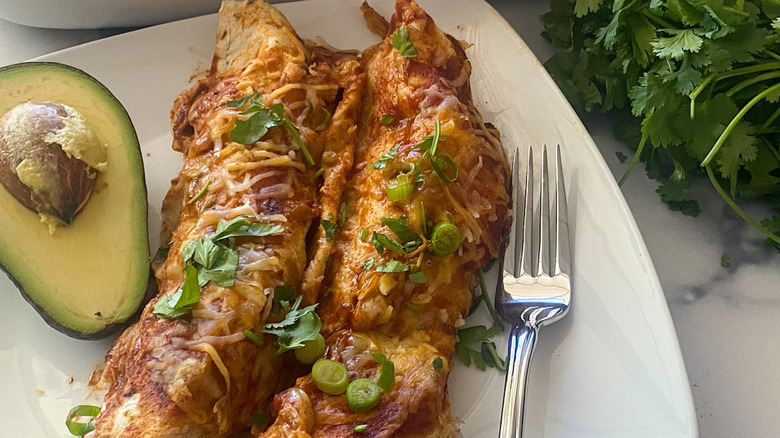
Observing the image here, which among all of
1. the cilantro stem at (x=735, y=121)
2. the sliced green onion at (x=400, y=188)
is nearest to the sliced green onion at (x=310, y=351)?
the sliced green onion at (x=400, y=188)

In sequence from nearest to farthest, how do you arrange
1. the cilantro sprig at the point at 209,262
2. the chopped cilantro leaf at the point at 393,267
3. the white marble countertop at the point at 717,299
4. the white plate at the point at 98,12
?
the cilantro sprig at the point at 209,262 → the chopped cilantro leaf at the point at 393,267 → the white marble countertop at the point at 717,299 → the white plate at the point at 98,12

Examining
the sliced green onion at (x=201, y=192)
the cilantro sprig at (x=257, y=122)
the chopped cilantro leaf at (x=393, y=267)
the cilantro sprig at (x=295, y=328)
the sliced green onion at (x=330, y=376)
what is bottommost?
the sliced green onion at (x=330, y=376)

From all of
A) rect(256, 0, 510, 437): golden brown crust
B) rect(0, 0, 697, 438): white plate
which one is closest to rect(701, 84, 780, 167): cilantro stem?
rect(0, 0, 697, 438): white plate

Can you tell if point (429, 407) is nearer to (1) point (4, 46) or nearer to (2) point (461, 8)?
(2) point (461, 8)

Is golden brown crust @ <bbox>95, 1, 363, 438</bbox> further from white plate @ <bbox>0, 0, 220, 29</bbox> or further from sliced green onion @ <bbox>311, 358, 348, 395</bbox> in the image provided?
white plate @ <bbox>0, 0, 220, 29</bbox>

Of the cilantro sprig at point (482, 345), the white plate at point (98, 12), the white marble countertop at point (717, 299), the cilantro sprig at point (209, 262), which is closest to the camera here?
the cilantro sprig at point (209, 262)

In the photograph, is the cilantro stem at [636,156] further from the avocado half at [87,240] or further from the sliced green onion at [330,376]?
the avocado half at [87,240]

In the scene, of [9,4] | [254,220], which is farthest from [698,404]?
[9,4]

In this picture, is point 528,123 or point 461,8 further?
point 461,8
